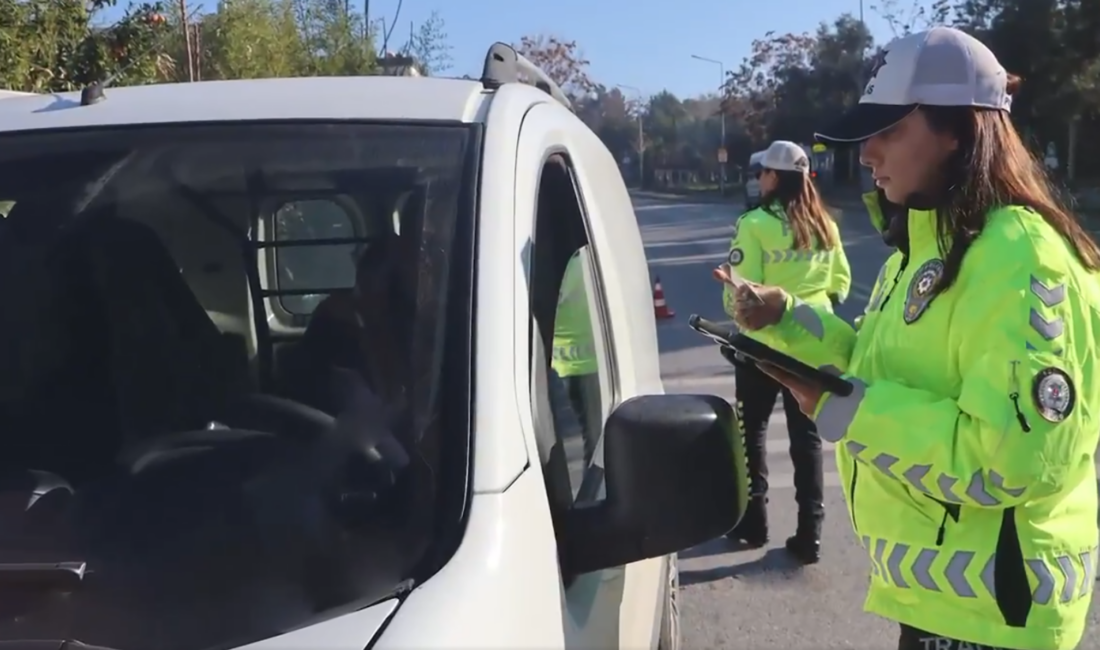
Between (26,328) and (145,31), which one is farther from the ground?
(145,31)

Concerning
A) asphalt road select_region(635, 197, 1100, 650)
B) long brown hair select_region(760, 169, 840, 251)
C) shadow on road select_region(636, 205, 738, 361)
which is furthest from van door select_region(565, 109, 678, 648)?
shadow on road select_region(636, 205, 738, 361)

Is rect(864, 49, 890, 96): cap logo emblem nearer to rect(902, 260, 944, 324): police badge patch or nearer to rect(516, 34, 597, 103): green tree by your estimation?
rect(902, 260, 944, 324): police badge patch

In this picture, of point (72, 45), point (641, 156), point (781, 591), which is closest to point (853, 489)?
point (781, 591)

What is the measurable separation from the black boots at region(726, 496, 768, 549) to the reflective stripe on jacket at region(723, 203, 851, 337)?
95cm

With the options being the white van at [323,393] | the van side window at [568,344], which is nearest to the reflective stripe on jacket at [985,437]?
the white van at [323,393]

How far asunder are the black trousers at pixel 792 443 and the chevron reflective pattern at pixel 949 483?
119 inches

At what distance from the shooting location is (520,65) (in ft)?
9.32

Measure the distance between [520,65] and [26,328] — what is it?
1258 mm

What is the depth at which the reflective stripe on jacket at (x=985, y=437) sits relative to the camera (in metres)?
1.96

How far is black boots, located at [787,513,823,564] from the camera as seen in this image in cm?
522

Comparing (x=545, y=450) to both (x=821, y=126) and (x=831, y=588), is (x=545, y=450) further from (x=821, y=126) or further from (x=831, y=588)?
(x=831, y=588)

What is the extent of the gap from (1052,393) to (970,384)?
0.13 meters

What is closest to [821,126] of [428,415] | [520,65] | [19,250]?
[520,65]

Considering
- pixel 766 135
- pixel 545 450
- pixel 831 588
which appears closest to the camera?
pixel 545 450
